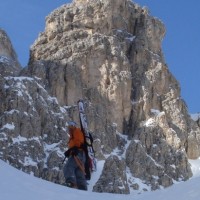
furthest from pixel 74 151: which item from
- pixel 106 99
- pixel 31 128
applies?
pixel 106 99

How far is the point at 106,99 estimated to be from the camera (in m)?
107

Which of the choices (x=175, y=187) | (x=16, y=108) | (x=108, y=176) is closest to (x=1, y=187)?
(x=175, y=187)

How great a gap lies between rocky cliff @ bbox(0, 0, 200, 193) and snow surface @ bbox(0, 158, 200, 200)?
7654 centimetres

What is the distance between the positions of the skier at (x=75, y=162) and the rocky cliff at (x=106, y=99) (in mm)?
74107

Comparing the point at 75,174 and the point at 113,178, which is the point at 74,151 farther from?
the point at 113,178

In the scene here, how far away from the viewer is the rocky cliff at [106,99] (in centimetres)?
9438

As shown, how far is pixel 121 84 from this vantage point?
355ft

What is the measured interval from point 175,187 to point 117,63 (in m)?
99.9

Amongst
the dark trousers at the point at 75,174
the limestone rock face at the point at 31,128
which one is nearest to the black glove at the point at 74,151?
the dark trousers at the point at 75,174

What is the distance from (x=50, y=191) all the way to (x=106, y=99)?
96.3 metres

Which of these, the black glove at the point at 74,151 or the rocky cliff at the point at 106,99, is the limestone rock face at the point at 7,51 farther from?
the black glove at the point at 74,151

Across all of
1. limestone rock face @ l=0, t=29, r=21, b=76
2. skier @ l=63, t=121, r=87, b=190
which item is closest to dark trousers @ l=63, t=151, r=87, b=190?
skier @ l=63, t=121, r=87, b=190

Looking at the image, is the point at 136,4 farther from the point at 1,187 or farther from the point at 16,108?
the point at 1,187

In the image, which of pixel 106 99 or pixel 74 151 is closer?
pixel 74 151
